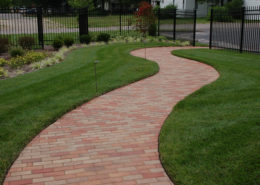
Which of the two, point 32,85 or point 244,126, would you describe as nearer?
point 244,126

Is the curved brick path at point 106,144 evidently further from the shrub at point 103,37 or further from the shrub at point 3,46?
the shrub at point 103,37

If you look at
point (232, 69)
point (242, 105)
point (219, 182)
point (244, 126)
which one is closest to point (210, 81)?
point (232, 69)

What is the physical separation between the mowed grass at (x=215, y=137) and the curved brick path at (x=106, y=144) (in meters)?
0.27

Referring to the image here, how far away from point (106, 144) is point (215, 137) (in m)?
1.78

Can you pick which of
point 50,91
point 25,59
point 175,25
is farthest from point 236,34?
point 50,91

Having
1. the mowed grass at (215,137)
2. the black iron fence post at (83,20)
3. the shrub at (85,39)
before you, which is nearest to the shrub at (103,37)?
the shrub at (85,39)

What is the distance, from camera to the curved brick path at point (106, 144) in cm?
435

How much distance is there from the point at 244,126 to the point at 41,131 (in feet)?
11.8

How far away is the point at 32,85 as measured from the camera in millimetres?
8883

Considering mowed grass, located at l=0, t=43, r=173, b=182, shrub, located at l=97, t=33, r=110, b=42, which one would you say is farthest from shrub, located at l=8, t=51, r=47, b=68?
shrub, located at l=97, t=33, r=110, b=42

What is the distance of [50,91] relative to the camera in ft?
27.1

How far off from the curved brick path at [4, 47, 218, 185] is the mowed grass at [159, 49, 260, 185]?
0.27m

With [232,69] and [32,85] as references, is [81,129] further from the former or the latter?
[232,69]

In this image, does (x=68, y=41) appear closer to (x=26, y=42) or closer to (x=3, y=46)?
(x=26, y=42)
